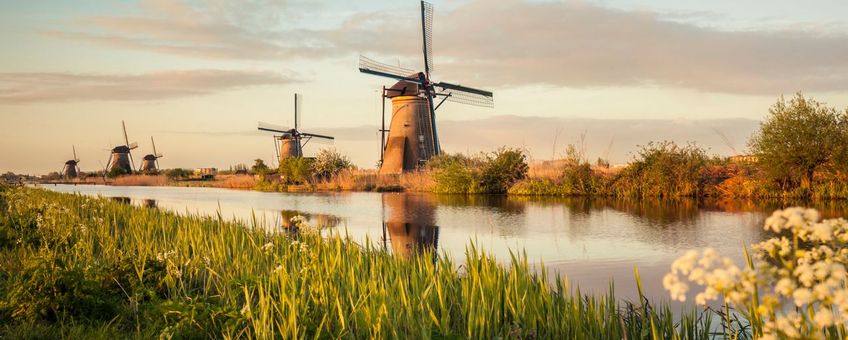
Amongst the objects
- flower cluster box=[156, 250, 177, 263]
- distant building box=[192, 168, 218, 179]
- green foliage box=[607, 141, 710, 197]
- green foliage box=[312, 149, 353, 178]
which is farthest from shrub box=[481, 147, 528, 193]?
distant building box=[192, 168, 218, 179]

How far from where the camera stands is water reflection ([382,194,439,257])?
417 inches

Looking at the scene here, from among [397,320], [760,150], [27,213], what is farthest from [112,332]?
[760,150]

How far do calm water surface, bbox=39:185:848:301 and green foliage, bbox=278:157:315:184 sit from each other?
63.7 feet

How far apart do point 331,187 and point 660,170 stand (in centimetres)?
1912

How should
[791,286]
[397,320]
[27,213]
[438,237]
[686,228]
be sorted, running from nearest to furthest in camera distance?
[791,286], [397,320], [27,213], [438,237], [686,228]

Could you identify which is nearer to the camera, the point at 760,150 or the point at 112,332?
the point at 112,332

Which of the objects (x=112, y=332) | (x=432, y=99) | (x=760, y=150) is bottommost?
(x=112, y=332)

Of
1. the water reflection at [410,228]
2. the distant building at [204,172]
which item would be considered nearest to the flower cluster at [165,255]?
the water reflection at [410,228]

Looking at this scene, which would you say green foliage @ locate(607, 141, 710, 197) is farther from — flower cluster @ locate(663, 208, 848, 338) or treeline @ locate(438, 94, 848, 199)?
flower cluster @ locate(663, 208, 848, 338)

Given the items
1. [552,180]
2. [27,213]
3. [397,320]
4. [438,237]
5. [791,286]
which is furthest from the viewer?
[552,180]

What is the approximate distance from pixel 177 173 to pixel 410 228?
173 ft

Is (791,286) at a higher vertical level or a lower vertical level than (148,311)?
higher

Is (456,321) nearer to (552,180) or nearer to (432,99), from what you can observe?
(552,180)

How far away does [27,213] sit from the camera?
Answer: 10195mm
